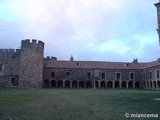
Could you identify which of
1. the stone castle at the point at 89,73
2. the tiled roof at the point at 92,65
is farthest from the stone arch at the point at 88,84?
the tiled roof at the point at 92,65

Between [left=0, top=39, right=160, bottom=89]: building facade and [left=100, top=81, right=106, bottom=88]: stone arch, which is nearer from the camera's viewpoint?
[left=0, top=39, right=160, bottom=89]: building facade

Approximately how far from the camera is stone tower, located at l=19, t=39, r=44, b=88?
30.5 meters

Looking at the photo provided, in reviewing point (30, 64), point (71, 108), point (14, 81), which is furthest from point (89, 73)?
point (71, 108)

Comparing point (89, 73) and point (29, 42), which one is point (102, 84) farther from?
point (29, 42)

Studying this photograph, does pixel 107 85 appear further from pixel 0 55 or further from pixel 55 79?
pixel 0 55

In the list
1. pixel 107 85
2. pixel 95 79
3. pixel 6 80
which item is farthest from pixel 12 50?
pixel 107 85

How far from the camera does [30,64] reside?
30719 mm

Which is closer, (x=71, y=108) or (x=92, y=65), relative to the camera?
(x=71, y=108)

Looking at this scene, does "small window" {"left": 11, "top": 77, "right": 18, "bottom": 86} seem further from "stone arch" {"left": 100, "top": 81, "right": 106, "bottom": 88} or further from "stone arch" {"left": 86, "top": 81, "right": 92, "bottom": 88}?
"stone arch" {"left": 100, "top": 81, "right": 106, "bottom": 88}

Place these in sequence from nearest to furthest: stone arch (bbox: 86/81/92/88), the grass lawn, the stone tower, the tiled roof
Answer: the grass lawn → the stone tower → the tiled roof → stone arch (bbox: 86/81/92/88)

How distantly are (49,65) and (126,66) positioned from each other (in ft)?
50.7

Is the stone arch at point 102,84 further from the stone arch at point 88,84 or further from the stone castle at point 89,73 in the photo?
the stone arch at point 88,84

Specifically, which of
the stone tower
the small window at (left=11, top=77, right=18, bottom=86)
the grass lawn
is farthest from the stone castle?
the grass lawn

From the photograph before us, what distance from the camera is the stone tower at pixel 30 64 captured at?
3050cm
